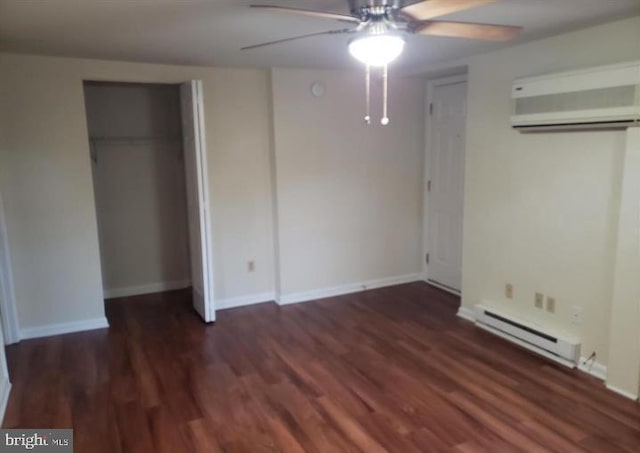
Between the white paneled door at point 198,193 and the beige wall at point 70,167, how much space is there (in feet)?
0.75

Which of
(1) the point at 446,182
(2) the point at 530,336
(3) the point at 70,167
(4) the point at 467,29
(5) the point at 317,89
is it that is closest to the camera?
(4) the point at 467,29

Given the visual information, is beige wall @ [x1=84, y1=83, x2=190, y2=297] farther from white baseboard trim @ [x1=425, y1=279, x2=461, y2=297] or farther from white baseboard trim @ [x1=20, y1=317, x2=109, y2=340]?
white baseboard trim @ [x1=425, y1=279, x2=461, y2=297]

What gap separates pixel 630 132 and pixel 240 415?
9.37 ft

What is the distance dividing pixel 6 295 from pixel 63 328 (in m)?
0.53

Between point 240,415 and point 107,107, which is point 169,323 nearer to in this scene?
point 240,415

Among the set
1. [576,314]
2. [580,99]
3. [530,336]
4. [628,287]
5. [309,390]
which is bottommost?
[309,390]

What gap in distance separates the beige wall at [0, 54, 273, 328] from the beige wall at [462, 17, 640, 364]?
6.63 feet

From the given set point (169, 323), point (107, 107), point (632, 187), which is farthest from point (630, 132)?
point (107, 107)

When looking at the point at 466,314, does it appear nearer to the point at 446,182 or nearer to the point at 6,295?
the point at 446,182

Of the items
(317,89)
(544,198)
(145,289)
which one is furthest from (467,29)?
(145,289)

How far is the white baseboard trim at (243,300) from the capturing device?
4.59 meters

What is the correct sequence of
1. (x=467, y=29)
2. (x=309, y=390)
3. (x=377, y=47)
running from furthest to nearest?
(x=309, y=390)
(x=467, y=29)
(x=377, y=47)

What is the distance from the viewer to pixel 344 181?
4816 millimetres

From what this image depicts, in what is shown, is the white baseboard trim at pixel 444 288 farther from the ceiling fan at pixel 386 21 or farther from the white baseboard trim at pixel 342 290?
the ceiling fan at pixel 386 21
